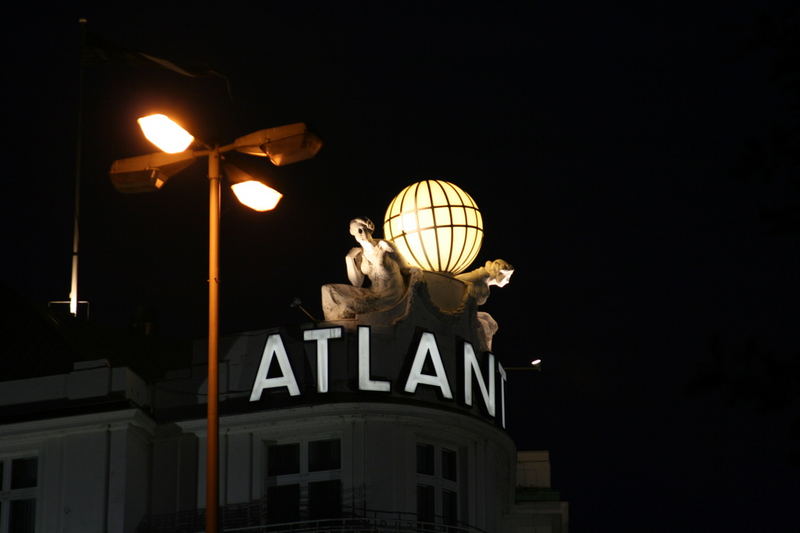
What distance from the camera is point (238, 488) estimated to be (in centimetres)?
2844

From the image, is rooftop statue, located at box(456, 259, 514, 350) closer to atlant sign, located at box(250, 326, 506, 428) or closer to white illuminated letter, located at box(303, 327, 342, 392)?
atlant sign, located at box(250, 326, 506, 428)

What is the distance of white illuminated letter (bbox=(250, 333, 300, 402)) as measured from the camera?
93.8ft

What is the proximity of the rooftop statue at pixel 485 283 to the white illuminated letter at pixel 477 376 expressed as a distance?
0.79 meters

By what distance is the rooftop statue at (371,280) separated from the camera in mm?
29516

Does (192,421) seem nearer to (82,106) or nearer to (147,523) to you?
(147,523)

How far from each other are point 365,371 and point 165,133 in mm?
10252

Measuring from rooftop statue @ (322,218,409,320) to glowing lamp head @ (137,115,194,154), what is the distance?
10.6 m

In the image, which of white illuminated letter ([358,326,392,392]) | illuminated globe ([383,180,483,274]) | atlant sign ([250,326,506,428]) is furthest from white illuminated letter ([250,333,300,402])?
illuminated globe ([383,180,483,274])

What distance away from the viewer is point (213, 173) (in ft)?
64.4

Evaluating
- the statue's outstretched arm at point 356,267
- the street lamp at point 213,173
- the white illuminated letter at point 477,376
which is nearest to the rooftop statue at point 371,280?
the statue's outstretched arm at point 356,267

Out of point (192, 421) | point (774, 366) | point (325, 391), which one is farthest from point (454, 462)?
point (774, 366)

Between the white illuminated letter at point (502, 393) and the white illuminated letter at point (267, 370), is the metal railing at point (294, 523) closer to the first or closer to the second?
the white illuminated letter at point (267, 370)

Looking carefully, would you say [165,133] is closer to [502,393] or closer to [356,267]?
[356,267]

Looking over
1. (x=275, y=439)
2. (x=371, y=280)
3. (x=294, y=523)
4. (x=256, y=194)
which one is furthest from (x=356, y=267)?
(x=256, y=194)
